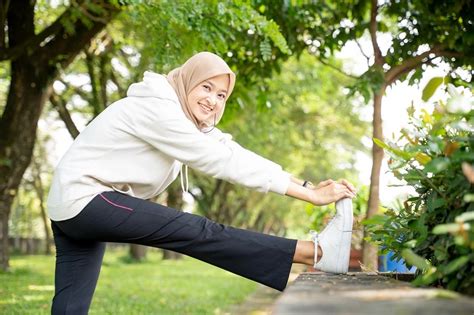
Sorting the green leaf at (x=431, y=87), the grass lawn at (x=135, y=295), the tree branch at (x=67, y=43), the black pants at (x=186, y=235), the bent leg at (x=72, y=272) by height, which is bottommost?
the grass lawn at (x=135, y=295)

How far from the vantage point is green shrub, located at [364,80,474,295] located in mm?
2662

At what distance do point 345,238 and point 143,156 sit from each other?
1066 millimetres

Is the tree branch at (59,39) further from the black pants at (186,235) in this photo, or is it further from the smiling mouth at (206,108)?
the black pants at (186,235)

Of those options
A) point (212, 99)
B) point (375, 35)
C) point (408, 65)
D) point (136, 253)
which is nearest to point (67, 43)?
point (375, 35)

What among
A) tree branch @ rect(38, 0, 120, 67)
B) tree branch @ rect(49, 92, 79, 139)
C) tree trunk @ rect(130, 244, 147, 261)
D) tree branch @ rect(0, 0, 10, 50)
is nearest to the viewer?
tree branch @ rect(0, 0, 10, 50)

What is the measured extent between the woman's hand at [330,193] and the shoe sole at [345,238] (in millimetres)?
53

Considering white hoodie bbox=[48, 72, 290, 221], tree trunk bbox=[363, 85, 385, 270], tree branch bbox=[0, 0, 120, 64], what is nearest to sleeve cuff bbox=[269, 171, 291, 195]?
white hoodie bbox=[48, 72, 290, 221]

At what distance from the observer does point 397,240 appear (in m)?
3.51

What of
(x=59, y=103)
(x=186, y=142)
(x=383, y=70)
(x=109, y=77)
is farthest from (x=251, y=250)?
(x=109, y=77)

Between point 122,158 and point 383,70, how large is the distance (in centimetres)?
419

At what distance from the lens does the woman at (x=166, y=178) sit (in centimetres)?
331

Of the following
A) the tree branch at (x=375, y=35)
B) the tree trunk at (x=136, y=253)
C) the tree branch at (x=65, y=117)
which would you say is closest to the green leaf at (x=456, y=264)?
the tree branch at (x=375, y=35)

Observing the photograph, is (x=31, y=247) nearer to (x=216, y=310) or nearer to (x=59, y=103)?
(x=59, y=103)

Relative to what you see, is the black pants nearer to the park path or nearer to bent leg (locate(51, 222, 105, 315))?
bent leg (locate(51, 222, 105, 315))
